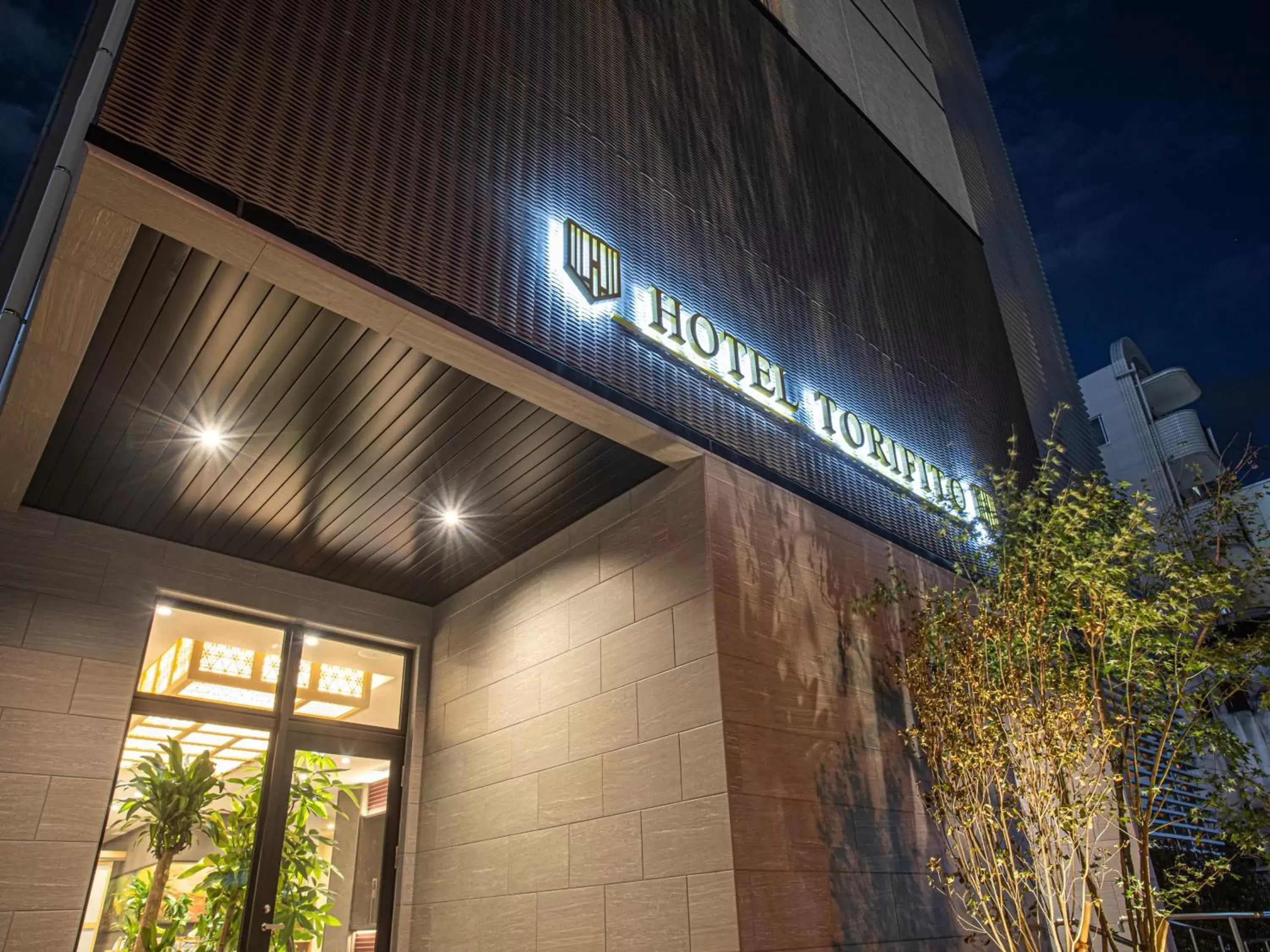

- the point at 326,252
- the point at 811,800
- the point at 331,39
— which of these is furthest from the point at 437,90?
the point at 811,800

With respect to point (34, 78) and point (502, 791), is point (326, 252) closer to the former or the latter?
point (34, 78)

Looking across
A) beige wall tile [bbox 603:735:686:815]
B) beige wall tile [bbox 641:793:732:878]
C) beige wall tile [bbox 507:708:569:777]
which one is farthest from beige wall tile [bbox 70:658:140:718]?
beige wall tile [bbox 641:793:732:878]

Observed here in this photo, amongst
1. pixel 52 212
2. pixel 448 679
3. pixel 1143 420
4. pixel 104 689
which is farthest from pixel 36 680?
pixel 1143 420

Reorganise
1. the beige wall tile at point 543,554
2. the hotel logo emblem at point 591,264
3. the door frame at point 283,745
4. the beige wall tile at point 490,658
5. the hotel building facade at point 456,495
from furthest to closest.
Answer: the beige wall tile at point 490,658
the beige wall tile at point 543,554
the door frame at point 283,745
the hotel logo emblem at point 591,264
the hotel building facade at point 456,495

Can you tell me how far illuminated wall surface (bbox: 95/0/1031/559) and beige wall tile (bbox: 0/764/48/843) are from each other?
3.47 meters

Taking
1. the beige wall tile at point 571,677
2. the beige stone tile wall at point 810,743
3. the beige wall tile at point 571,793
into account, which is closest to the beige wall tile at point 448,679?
the beige wall tile at point 571,677

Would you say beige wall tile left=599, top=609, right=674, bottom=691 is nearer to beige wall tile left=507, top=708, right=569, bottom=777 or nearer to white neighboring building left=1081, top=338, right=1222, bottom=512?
beige wall tile left=507, top=708, right=569, bottom=777

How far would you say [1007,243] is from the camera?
10.3 meters

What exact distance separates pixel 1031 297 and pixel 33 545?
10552 millimetres

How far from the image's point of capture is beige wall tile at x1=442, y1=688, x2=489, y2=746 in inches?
217

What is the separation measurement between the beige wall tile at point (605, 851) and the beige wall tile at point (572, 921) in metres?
0.07

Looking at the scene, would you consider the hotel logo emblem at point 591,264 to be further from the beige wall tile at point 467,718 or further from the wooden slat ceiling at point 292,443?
the beige wall tile at point 467,718

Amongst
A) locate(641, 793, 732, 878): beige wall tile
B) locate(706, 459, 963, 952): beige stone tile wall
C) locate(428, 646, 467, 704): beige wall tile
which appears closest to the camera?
locate(641, 793, 732, 878): beige wall tile

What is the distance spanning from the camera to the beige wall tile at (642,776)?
3.96m
